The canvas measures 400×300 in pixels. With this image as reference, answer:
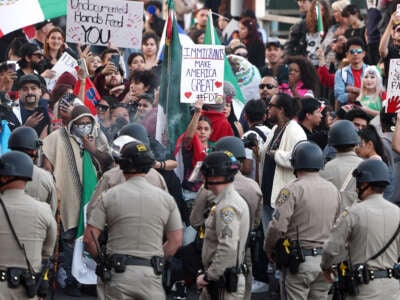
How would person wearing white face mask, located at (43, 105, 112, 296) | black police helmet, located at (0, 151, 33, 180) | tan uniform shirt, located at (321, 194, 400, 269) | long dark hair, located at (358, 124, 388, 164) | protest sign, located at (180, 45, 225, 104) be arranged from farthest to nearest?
protest sign, located at (180, 45, 225, 104), person wearing white face mask, located at (43, 105, 112, 296), long dark hair, located at (358, 124, 388, 164), tan uniform shirt, located at (321, 194, 400, 269), black police helmet, located at (0, 151, 33, 180)

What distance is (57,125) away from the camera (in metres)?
15.9

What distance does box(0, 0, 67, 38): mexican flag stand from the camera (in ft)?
55.7

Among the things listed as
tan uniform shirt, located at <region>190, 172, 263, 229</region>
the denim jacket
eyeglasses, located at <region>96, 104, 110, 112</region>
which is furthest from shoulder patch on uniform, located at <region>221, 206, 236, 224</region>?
the denim jacket

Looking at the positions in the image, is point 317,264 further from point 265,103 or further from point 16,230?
point 265,103

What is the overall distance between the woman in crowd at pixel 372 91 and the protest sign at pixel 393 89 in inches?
63.1

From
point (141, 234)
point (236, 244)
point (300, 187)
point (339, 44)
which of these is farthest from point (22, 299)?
point (339, 44)

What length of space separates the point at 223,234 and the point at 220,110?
4923mm

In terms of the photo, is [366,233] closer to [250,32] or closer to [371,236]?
[371,236]

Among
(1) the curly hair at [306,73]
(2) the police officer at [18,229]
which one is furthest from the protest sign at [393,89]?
(2) the police officer at [18,229]

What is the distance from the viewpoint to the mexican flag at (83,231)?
14.6 m

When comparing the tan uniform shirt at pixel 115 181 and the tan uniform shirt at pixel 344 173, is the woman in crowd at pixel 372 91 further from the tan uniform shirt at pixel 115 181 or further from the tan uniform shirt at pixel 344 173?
the tan uniform shirt at pixel 115 181

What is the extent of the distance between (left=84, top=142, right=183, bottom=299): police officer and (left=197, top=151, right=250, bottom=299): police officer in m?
0.44

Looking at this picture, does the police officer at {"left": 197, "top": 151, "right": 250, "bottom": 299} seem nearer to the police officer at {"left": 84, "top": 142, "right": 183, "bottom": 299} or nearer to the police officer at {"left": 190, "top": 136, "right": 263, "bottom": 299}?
the police officer at {"left": 84, "top": 142, "right": 183, "bottom": 299}

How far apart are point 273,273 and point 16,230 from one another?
5094mm
